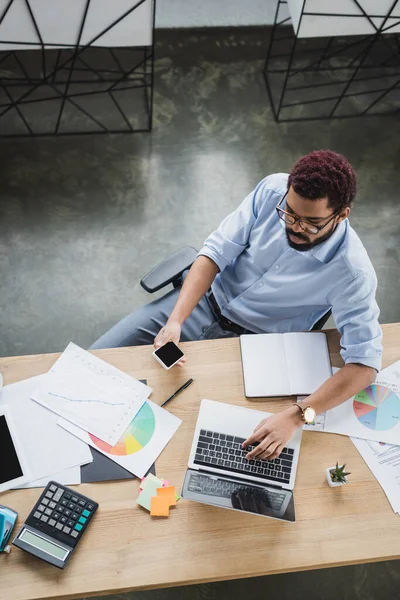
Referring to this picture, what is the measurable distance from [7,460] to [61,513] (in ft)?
0.70

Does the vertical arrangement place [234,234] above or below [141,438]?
above

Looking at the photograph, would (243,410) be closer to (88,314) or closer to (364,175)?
(88,314)

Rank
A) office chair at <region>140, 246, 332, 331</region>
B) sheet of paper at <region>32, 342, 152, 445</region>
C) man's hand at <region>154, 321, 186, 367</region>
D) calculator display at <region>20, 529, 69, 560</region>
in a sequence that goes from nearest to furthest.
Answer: calculator display at <region>20, 529, 69, 560</region> → sheet of paper at <region>32, 342, 152, 445</region> → man's hand at <region>154, 321, 186, 367</region> → office chair at <region>140, 246, 332, 331</region>

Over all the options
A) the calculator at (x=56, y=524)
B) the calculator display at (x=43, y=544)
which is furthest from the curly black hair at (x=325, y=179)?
the calculator display at (x=43, y=544)

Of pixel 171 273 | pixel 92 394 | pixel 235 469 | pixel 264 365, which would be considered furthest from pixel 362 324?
pixel 92 394

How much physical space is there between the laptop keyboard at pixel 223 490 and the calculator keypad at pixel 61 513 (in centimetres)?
27

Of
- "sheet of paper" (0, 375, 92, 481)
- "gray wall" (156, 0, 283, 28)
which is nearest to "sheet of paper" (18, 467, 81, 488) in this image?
"sheet of paper" (0, 375, 92, 481)

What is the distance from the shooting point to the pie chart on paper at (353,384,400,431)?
1.70 metres

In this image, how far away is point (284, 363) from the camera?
1.77 metres

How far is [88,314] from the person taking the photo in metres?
2.82

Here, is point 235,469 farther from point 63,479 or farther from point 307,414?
point 63,479

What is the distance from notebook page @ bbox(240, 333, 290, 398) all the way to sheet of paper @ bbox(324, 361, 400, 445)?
169 mm

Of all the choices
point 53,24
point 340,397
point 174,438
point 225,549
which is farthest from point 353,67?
point 225,549

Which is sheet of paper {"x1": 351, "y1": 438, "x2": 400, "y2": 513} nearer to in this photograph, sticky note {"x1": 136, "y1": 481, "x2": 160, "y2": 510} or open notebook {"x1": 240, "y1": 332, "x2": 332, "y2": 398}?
open notebook {"x1": 240, "y1": 332, "x2": 332, "y2": 398}
